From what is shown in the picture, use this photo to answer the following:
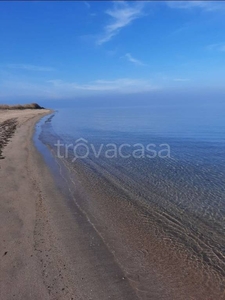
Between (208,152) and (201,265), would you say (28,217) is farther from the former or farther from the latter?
(208,152)

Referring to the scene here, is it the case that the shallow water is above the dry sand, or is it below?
above

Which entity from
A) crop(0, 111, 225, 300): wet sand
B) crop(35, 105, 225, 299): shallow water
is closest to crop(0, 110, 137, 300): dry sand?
crop(0, 111, 225, 300): wet sand

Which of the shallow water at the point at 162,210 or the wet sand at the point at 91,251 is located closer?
the wet sand at the point at 91,251

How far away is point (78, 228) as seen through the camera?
841 centimetres

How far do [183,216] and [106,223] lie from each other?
262 centimetres

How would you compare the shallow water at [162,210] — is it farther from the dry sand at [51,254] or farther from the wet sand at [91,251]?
the dry sand at [51,254]

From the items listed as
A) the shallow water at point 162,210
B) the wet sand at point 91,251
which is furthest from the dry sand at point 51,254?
the shallow water at point 162,210

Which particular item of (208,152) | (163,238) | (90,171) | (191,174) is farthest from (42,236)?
(208,152)

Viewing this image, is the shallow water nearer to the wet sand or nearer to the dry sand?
the wet sand

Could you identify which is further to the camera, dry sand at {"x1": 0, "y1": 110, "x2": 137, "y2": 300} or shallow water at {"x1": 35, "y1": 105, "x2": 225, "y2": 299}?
shallow water at {"x1": 35, "y1": 105, "x2": 225, "y2": 299}

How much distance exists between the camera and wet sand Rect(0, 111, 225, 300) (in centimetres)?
574

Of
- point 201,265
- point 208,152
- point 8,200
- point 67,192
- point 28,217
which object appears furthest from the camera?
point 208,152

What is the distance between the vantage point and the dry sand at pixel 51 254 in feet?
18.6

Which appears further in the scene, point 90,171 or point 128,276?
point 90,171
